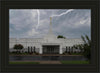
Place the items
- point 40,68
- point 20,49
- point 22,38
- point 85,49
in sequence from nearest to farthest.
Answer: point 40,68 < point 85,49 < point 20,49 < point 22,38

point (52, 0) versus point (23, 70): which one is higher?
point (52, 0)

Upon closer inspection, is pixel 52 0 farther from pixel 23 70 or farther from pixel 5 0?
pixel 23 70

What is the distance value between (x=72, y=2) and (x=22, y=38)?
29.0 meters

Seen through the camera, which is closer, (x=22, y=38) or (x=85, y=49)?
(x=85, y=49)

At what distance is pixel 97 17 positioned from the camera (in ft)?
15.8

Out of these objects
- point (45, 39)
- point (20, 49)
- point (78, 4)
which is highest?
point (78, 4)

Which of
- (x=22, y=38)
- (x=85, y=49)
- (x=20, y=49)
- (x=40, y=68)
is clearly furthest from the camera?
(x=22, y=38)

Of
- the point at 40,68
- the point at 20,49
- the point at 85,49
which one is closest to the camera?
the point at 40,68

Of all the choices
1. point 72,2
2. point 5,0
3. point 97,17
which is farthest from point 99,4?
point 5,0

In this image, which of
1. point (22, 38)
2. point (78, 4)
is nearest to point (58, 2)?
point (78, 4)

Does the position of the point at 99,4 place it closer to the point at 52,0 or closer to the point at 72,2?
the point at 72,2

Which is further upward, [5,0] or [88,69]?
[5,0]

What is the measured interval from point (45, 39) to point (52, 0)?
2436cm

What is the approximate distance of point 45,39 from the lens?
95.5 ft
